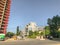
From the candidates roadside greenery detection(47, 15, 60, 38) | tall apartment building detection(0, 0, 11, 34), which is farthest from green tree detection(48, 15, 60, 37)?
tall apartment building detection(0, 0, 11, 34)

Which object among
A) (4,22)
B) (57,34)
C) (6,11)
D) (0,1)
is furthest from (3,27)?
(57,34)

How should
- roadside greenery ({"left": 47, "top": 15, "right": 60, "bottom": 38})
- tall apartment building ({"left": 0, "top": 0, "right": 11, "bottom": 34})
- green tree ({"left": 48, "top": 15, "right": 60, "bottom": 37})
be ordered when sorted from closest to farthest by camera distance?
1. tall apartment building ({"left": 0, "top": 0, "right": 11, "bottom": 34})
2. roadside greenery ({"left": 47, "top": 15, "right": 60, "bottom": 38})
3. green tree ({"left": 48, "top": 15, "right": 60, "bottom": 37})

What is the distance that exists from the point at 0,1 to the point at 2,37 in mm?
15605

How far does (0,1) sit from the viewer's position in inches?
3029

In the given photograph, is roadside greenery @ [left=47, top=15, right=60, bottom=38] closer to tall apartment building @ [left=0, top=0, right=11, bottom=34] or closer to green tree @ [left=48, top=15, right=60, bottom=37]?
green tree @ [left=48, top=15, right=60, bottom=37]

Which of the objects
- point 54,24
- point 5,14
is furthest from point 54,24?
point 5,14

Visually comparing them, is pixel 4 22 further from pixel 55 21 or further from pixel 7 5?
pixel 55 21

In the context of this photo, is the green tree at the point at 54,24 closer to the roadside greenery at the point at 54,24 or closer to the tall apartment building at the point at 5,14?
the roadside greenery at the point at 54,24

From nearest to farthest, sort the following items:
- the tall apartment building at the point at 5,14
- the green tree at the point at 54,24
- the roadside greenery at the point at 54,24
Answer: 1. the tall apartment building at the point at 5,14
2. the roadside greenery at the point at 54,24
3. the green tree at the point at 54,24

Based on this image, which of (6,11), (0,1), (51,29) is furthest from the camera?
(51,29)

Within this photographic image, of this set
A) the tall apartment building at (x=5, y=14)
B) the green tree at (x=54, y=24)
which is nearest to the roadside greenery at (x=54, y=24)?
the green tree at (x=54, y=24)

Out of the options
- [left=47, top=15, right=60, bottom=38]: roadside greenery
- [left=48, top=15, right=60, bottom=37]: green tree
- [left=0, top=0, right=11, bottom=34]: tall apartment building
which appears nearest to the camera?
[left=0, top=0, right=11, bottom=34]: tall apartment building

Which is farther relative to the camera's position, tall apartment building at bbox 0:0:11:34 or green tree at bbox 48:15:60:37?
green tree at bbox 48:15:60:37

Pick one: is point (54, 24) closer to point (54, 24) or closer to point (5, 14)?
point (54, 24)
